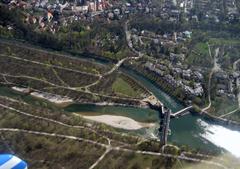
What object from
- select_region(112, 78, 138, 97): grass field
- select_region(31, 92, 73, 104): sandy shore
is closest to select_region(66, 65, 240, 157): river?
select_region(31, 92, 73, 104): sandy shore

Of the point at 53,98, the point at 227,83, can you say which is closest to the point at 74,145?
the point at 53,98

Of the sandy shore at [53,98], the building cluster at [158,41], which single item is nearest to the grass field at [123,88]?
the sandy shore at [53,98]

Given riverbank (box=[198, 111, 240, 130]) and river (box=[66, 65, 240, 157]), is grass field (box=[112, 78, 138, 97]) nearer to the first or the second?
river (box=[66, 65, 240, 157])

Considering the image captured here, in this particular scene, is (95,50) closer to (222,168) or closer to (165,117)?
(165,117)

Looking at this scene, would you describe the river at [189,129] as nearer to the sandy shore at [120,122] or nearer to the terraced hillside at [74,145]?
the sandy shore at [120,122]

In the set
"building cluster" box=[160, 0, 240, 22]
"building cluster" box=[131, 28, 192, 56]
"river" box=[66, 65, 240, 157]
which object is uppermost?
"building cluster" box=[160, 0, 240, 22]

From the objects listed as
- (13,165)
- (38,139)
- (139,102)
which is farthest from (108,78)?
(13,165)
